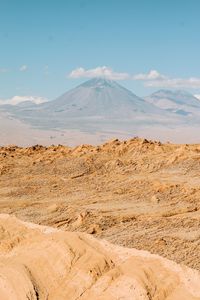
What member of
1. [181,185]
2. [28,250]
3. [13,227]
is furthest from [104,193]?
[28,250]

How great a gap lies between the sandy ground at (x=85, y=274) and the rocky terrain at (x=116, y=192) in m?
2.91

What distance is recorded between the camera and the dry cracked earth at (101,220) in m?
12.6

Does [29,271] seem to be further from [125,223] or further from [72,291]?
[125,223]

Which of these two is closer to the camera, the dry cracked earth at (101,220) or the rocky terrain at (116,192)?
the dry cracked earth at (101,220)

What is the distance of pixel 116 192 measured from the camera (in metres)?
26.3

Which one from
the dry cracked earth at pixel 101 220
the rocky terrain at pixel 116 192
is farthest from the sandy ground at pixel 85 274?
the rocky terrain at pixel 116 192

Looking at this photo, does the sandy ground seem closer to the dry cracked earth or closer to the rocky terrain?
the dry cracked earth

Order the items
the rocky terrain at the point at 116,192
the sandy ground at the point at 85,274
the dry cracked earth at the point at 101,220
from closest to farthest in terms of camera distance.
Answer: the sandy ground at the point at 85,274, the dry cracked earth at the point at 101,220, the rocky terrain at the point at 116,192

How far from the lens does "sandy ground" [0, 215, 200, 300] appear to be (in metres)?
12.2

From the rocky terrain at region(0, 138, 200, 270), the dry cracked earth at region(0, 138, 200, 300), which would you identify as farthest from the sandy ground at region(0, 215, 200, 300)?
the rocky terrain at region(0, 138, 200, 270)

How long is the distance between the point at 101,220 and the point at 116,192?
4.98 m

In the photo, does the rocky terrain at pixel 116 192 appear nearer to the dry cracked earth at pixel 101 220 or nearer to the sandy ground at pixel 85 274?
the dry cracked earth at pixel 101 220

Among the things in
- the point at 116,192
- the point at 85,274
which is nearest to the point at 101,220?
the point at 116,192

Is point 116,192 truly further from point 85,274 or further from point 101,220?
point 85,274
